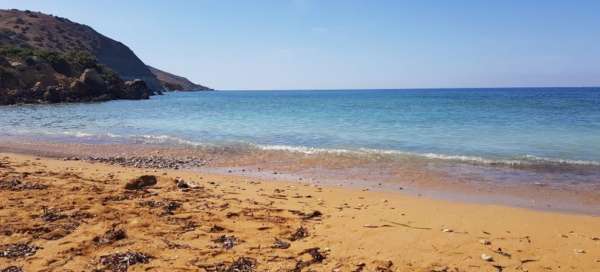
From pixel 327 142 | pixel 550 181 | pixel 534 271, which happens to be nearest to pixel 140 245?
pixel 534 271

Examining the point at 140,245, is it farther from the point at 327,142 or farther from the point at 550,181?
the point at 327,142

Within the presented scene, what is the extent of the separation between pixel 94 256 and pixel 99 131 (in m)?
19.3

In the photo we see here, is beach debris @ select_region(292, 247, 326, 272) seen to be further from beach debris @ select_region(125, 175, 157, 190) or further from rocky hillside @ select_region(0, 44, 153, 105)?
rocky hillside @ select_region(0, 44, 153, 105)

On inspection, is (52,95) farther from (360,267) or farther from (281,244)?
(360,267)

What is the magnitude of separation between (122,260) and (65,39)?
10833cm

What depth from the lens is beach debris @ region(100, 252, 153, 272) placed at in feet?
17.2

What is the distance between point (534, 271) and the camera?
5379 mm

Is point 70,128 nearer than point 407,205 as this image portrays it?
No

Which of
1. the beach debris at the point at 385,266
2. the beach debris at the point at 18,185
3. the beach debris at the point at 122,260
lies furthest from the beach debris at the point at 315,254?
the beach debris at the point at 18,185

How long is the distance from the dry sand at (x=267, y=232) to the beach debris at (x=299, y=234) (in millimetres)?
16

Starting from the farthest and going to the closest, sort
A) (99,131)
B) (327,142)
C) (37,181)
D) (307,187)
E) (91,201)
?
(99,131) < (327,142) < (307,187) < (37,181) < (91,201)

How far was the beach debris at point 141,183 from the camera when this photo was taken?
9219 mm

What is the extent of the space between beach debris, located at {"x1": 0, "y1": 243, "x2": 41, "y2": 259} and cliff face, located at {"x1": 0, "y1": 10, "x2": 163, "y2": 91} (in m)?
89.3

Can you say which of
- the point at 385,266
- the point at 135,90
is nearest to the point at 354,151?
the point at 385,266
